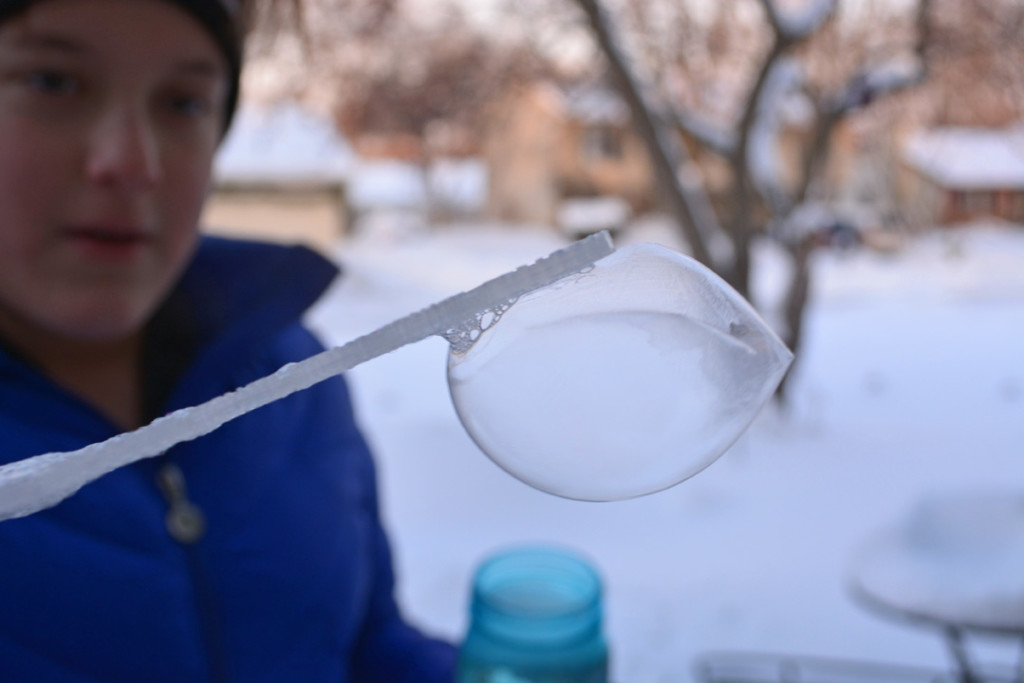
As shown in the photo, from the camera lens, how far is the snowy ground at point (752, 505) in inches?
110

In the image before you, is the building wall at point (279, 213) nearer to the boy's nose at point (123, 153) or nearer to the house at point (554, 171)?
the house at point (554, 171)

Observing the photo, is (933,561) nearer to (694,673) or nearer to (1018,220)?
(694,673)

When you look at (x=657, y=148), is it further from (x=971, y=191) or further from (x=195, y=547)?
(x=971, y=191)

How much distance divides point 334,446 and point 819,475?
3.46 m

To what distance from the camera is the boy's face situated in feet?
2.55

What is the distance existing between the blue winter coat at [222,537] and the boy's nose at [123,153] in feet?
0.80

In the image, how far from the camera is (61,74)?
789mm

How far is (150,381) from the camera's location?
1066mm

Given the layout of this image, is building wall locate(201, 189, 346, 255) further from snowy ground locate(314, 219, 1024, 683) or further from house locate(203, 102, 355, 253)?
snowy ground locate(314, 219, 1024, 683)

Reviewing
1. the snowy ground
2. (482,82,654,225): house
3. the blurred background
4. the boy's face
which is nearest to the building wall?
(482,82,654,225): house

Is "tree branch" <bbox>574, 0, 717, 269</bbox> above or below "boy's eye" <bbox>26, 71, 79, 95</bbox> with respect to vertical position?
below

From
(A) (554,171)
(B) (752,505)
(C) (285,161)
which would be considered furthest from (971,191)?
(B) (752,505)

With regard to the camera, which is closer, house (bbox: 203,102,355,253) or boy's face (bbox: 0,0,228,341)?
boy's face (bbox: 0,0,228,341)

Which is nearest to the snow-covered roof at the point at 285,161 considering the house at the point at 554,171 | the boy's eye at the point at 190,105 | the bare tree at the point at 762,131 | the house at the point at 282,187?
the house at the point at 282,187
